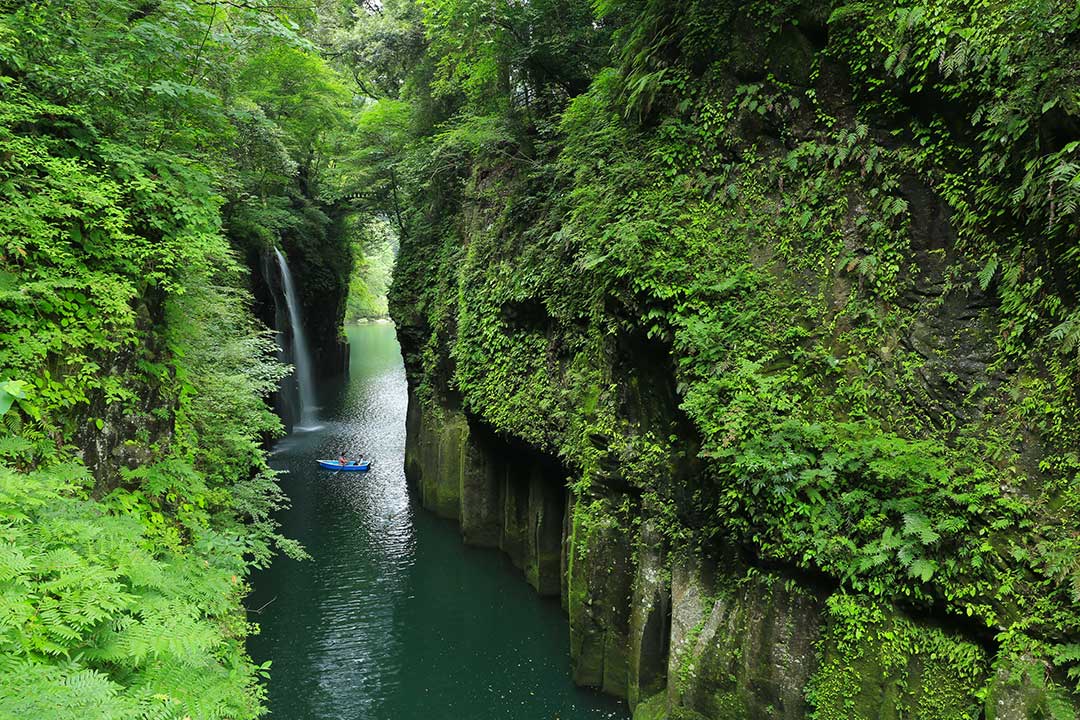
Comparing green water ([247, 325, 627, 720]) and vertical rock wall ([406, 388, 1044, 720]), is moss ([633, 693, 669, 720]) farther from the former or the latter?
green water ([247, 325, 627, 720])

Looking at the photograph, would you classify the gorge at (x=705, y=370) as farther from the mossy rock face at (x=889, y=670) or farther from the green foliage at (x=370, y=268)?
the green foliage at (x=370, y=268)

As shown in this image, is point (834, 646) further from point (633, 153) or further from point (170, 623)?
point (633, 153)

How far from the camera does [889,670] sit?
6.55 meters

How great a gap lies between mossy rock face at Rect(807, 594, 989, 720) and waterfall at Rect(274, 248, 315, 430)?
27.4 meters

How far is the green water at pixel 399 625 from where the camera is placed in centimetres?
1094

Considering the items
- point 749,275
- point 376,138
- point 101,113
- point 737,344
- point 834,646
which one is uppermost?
point 376,138

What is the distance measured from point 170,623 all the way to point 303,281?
29.6 meters

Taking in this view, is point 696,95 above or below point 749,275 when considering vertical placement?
above

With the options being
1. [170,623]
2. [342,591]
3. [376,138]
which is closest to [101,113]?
[170,623]

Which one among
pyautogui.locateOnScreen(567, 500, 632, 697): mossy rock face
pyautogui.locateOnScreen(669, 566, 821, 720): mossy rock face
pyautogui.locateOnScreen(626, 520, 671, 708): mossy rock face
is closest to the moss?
pyautogui.locateOnScreen(626, 520, 671, 708): mossy rock face

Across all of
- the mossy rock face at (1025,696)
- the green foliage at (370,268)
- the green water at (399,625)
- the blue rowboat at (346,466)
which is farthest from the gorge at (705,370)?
the green foliage at (370,268)

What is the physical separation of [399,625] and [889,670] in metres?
10.3

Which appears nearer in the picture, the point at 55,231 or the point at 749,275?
the point at 55,231

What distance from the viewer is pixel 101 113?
6.80 m
